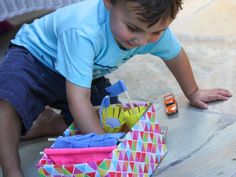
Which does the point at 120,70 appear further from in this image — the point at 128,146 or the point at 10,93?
the point at 128,146

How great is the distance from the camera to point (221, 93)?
1312 millimetres

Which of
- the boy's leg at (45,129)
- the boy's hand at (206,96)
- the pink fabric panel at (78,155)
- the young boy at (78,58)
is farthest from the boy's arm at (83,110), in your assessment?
the boy's hand at (206,96)

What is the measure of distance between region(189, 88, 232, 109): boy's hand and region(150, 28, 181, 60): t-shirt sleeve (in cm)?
14

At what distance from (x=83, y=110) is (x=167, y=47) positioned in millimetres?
316

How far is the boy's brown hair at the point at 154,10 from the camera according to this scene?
0.94 meters

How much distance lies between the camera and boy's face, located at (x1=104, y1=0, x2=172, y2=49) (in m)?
0.97

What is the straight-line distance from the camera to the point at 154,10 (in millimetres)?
944

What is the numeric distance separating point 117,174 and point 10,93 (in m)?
0.36

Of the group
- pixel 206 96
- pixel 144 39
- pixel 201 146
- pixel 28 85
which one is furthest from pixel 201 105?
pixel 28 85

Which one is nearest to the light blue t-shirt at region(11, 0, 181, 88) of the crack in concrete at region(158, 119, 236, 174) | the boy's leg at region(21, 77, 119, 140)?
the boy's leg at region(21, 77, 119, 140)

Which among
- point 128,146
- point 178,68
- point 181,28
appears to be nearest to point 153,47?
point 178,68

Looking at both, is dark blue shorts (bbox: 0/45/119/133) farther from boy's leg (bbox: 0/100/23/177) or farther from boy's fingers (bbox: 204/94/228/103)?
boy's fingers (bbox: 204/94/228/103)

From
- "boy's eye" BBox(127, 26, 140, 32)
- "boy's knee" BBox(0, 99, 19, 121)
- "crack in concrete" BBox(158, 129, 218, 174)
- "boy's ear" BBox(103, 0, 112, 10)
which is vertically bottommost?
"crack in concrete" BBox(158, 129, 218, 174)

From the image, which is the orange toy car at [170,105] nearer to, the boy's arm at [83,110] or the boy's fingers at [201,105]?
the boy's fingers at [201,105]
